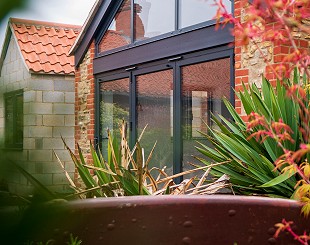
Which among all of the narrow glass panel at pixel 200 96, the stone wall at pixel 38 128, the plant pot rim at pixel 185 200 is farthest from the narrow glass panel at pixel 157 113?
the stone wall at pixel 38 128

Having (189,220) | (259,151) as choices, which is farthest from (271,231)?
(259,151)

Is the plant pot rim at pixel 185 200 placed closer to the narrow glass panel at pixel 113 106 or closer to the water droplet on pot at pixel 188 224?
the water droplet on pot at pixel 188 224

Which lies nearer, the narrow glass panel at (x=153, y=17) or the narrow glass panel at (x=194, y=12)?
the narrow glass panel at (x=194, y=12)

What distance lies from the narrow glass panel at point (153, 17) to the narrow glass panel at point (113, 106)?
33.9 inches

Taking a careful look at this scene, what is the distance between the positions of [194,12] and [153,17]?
1.04 meters

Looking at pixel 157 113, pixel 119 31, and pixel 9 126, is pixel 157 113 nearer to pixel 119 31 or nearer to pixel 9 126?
pixel 119 31

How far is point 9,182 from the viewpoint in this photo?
0.57m

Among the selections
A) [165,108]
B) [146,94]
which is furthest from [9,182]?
[146,94]

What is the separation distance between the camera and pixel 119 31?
8602mm

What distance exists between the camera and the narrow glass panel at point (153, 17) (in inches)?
285

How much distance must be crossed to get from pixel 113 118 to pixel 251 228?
665 cm

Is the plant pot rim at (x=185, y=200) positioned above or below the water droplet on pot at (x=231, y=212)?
above

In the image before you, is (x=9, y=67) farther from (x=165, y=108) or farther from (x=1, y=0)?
(x=165, y=108)

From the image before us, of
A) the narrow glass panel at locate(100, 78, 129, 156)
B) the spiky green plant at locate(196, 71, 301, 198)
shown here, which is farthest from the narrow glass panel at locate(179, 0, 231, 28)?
the spiky green plant at locate(196, 71, 301, 198)
